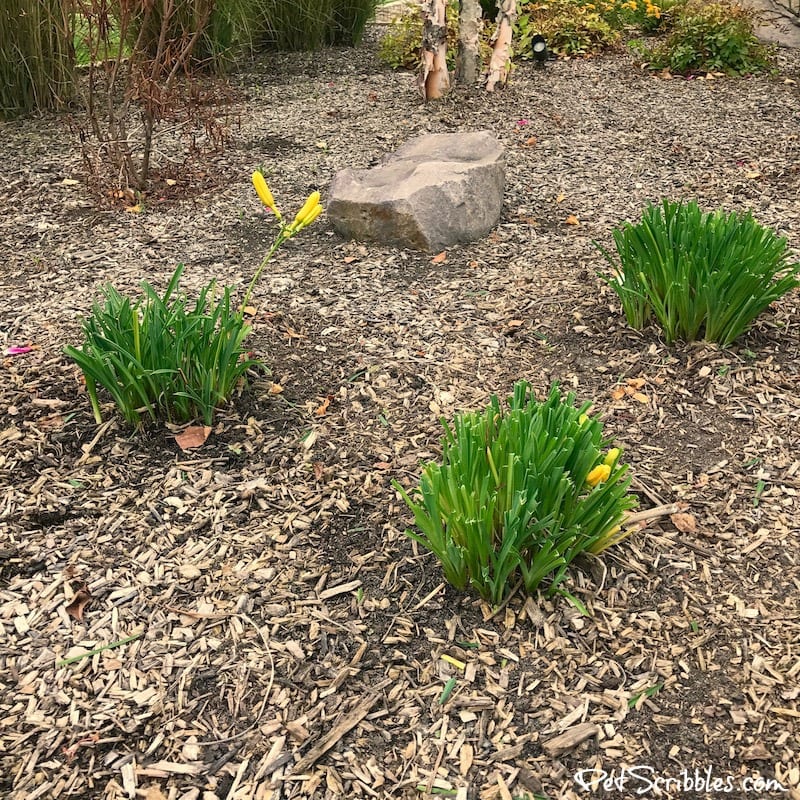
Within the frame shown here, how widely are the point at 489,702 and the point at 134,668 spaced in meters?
0.83

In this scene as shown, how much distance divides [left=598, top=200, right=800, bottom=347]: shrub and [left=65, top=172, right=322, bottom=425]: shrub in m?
1.17

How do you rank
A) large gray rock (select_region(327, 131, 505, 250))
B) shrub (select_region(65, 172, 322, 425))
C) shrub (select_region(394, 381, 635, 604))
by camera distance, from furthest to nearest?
large gray rock (select_region(327, 131, 505, 250))
shrub (select_region(65, 172, 322, 425))
shrub (select_region(394, 381, 635, 604))

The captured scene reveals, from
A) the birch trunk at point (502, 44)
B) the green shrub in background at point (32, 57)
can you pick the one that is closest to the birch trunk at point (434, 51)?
the birch trunk at point (502, 44)

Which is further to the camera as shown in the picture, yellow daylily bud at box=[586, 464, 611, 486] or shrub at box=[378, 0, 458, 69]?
shrub at box=[378, 0, 458, 69]

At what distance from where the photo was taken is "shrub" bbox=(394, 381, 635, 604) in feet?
5.95

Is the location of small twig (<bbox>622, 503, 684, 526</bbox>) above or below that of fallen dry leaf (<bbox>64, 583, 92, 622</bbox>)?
above

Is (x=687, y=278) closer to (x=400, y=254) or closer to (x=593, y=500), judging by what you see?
(x=593, y=500)

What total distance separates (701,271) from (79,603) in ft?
6.97

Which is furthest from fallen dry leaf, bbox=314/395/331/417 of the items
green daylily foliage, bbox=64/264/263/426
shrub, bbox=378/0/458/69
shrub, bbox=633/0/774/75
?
shrub, bbox=633/0/774/75

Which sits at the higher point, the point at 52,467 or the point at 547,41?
the point at 547,41

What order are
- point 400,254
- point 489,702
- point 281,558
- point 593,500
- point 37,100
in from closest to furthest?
1. point 489,702
2. point 593,500
3. point 281,558
4. point 400,254
5. point 37,100

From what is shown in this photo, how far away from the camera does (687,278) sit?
2.66m

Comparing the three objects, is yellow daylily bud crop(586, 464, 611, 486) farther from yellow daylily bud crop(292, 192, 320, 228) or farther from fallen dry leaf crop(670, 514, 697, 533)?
yellow daylily bud crop(292, 192, 320, 228)

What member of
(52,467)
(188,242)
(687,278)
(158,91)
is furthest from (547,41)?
(52,467)
